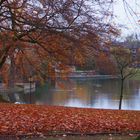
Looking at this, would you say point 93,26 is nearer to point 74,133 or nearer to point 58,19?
point 58,19

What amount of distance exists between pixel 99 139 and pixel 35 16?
927cm

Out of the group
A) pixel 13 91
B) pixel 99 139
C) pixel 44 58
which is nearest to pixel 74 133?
pixel 99 139

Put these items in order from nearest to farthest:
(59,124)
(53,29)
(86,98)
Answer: (59,124)
(53,29)
(86,98)

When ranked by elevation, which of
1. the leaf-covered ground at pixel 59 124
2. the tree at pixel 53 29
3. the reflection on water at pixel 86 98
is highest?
the tree at pixel 53 29

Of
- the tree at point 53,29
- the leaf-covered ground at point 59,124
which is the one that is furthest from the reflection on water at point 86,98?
the leaf-covered ground at point 59,124

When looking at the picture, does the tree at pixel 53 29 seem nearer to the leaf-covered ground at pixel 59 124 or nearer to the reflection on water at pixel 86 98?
the leaf-covered ground at pixel 59 124

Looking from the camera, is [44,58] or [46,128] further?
[44,58]

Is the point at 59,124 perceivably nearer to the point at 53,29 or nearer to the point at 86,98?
the point at 53,29

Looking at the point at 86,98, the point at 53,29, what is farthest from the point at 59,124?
the point at 86,98

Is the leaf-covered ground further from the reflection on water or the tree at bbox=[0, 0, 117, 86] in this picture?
the reflection on water

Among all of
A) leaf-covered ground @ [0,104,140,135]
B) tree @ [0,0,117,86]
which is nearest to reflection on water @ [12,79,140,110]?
tree @ [0,0,117,86]

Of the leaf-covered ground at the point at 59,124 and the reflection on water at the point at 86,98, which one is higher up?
the leaf-covered ground at the point at 59,124

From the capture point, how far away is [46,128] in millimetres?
9984

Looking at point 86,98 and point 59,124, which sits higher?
point 59,124
